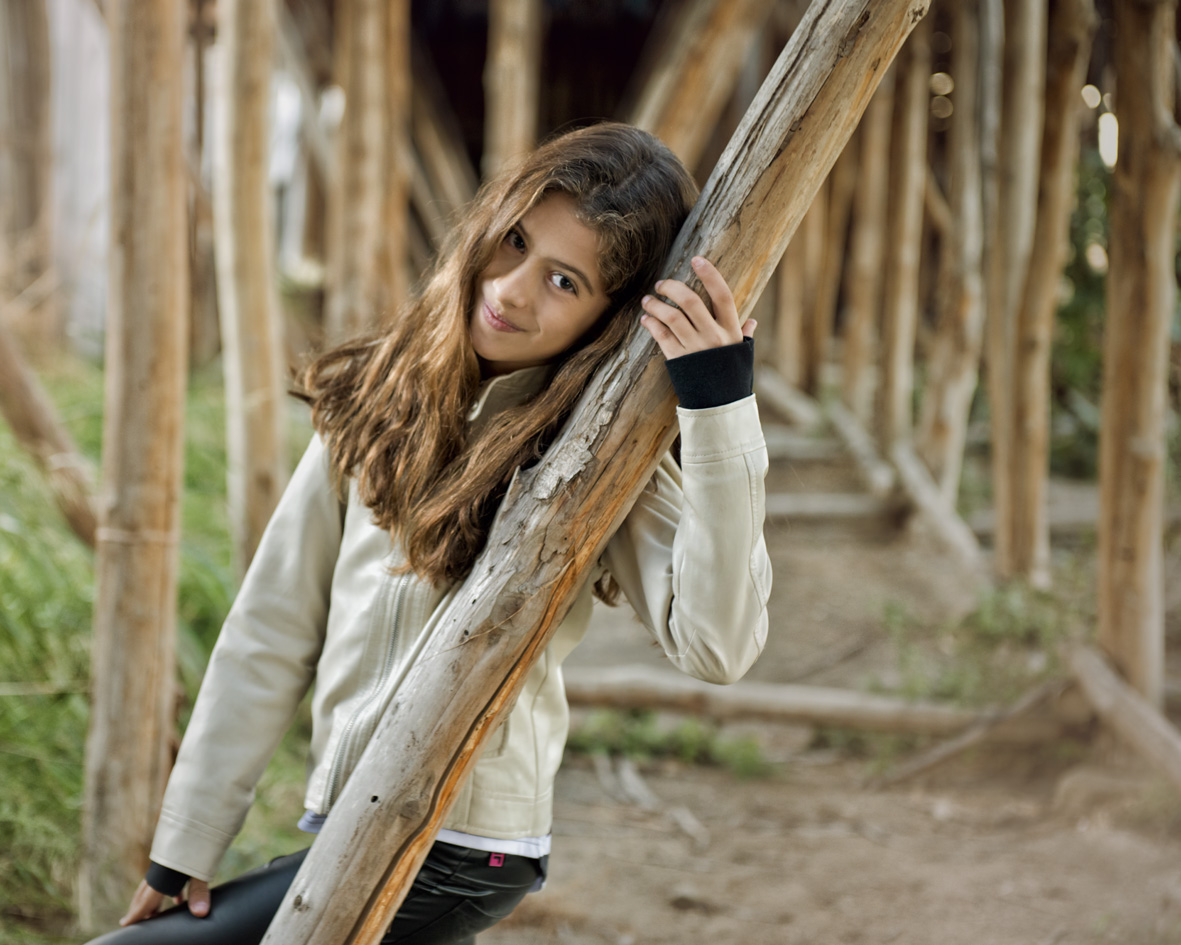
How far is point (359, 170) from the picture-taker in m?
4.00

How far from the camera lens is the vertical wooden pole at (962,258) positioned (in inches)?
189

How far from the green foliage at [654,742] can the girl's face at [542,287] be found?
264 centimetres

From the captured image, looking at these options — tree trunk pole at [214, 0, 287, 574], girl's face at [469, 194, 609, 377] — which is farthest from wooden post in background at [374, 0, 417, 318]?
girl's face at [469, 194, 609, 377]

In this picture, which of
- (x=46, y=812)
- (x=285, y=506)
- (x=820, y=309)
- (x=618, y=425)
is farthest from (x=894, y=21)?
(x=820, y=309)

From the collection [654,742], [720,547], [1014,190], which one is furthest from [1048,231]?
[720,547]

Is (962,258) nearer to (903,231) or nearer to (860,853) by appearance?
(903,231)

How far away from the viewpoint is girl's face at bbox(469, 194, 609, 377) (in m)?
1.19

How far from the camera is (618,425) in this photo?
1.13 m

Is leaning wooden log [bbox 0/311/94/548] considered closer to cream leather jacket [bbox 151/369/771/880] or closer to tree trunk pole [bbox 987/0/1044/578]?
cream leather jacket [bbox 151/369/771/880]

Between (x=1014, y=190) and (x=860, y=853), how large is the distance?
2459 millimetres

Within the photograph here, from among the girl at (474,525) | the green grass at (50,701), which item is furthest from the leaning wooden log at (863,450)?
the girl at (474,525)

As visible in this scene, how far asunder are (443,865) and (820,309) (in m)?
5.58

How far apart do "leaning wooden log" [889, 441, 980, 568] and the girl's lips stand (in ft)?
13.3

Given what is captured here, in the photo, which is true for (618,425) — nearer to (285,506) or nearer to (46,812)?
(285,506)
